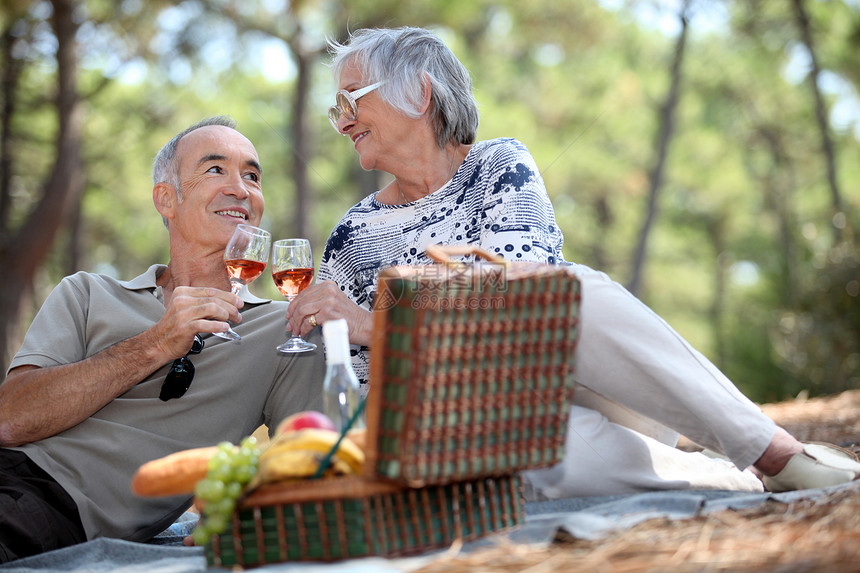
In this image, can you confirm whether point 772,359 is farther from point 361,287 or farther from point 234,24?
point 234,24

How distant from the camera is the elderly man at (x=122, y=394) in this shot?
2.78 metres

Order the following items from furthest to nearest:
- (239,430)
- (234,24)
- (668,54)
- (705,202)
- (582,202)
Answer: (705,202) < (582,202) < (668,54) < (234,24) < (239,430)

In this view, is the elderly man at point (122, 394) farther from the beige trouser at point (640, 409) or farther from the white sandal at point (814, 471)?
the white sandal at point (814, 471)

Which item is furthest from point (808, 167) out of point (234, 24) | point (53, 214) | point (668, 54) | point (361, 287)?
point (361, 287)

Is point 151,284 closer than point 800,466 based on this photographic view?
No

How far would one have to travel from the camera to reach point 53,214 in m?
9.80

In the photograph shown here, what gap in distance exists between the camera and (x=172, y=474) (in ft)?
6.21

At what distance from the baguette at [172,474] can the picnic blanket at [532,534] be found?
0.23 meters

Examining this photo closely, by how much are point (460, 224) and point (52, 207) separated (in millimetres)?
7834

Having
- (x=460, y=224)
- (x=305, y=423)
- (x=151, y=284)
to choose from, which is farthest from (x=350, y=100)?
(x=305, y=423)

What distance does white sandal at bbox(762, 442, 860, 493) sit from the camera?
2467 millimetres

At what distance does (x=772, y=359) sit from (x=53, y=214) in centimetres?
918

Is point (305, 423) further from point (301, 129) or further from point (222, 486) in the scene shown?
point (301, 129)

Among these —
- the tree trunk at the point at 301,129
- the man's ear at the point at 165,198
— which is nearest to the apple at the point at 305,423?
the man's ear at the point at 165,198
